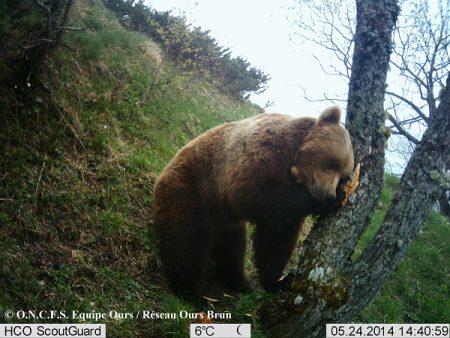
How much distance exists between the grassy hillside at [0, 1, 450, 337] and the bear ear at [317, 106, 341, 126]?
1796mm

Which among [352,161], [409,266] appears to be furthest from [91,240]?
[409,266]

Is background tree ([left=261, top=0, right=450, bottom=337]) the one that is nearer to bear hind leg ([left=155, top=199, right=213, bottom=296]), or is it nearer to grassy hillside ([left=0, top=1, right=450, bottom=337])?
grassy hillside ([left=0, top=1, right=450, bottom=337])

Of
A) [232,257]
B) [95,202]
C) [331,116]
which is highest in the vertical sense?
[331,116]

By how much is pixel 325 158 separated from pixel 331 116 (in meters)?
0.49

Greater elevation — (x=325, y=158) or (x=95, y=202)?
(x=325, y=158)

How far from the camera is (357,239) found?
380 centimetres

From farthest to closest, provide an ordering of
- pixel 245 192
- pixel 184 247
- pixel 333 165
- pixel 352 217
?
pixel 184 247 < pixel 245 192 < pixel 333 165 < pixel 352 217

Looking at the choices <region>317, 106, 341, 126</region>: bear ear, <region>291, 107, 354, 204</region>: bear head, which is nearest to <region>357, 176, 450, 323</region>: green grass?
<region>291, 107, 354, 204</region>: bear head

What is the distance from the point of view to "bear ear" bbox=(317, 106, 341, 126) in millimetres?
4570

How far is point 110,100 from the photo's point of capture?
6.70 metres

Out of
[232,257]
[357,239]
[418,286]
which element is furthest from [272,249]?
[418,286]

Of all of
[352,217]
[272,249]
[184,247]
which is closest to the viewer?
[352,217]

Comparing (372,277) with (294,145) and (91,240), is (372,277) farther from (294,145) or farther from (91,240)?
(91,240)

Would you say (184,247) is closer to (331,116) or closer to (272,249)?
(272,249)
